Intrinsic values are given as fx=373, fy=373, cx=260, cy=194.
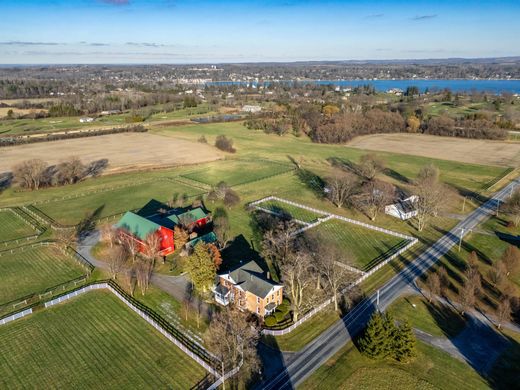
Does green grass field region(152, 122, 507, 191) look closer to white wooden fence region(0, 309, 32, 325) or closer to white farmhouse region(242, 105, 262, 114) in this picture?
white farmhouse region(242, 105, 262, 114)

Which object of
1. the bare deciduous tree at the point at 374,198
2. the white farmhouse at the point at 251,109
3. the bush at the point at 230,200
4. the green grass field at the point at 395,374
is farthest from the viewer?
the white farmhouse at the point at 251,109

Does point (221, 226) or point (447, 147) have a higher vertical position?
point (221, 226)

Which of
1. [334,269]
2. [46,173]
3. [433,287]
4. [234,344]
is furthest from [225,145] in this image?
[234,344]

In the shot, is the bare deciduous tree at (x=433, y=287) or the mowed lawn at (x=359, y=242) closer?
the bare deciduous tree at (x=433, y=287)

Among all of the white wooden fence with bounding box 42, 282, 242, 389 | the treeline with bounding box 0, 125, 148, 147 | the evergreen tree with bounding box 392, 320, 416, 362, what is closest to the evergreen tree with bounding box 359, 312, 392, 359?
the evergreen tree with bounding box 392, 320, 416, 362

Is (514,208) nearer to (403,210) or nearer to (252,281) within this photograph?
(403,210)

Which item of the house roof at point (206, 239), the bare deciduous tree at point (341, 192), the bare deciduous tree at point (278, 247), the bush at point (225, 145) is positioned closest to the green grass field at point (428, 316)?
the bare deciduous tree at point (278, 247)

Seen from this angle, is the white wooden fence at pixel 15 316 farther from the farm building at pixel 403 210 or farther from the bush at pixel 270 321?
the farm building at pixel 403 210
